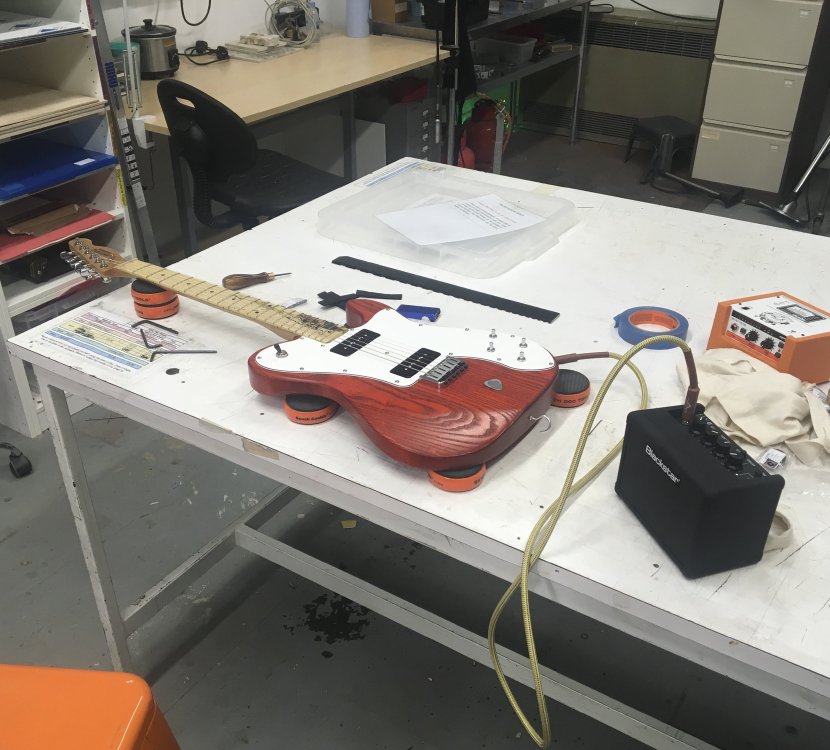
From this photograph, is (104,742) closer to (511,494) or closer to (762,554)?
(511,494)

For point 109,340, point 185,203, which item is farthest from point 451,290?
point 185,203

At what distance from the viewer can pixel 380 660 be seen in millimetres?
1590

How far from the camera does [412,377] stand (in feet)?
3.20

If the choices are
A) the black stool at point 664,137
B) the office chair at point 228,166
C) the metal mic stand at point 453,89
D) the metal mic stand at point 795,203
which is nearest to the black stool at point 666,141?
the black stool at point 664,137

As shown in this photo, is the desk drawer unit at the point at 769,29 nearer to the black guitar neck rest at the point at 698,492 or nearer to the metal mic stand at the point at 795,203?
the metal mic stand at the point at 795,203

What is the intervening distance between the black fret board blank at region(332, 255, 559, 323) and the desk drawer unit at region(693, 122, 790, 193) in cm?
305

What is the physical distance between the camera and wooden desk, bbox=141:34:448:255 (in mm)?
2414

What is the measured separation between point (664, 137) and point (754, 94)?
1.57 feet

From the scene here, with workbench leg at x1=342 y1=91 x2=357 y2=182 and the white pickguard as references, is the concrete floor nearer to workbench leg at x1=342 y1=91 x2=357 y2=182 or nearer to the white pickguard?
the white pickguard

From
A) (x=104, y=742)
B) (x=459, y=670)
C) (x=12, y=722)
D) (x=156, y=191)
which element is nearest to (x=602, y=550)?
(x=104, y=742)

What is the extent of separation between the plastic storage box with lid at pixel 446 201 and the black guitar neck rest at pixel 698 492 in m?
0.62

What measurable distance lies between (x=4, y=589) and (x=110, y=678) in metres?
0.99

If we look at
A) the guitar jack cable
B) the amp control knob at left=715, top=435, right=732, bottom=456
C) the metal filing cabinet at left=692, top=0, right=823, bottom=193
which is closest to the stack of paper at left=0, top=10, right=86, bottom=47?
the guitar jack cable

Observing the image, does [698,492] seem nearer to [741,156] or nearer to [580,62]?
[741,156]
